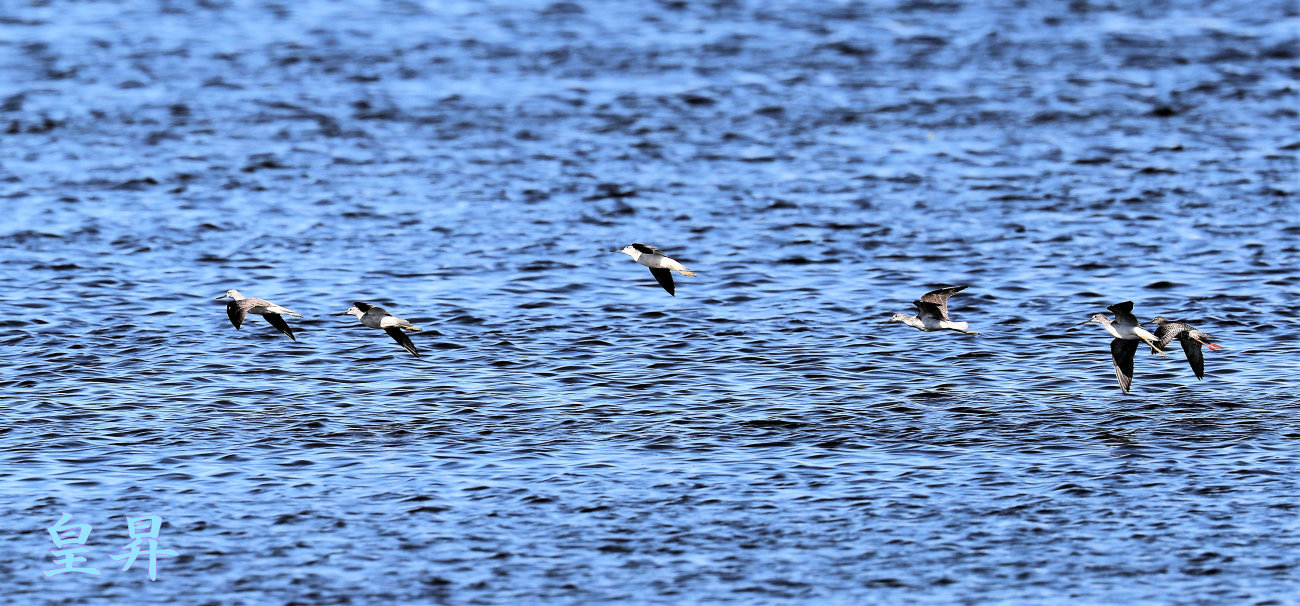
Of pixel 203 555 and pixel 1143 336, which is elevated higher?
pixel 1143 336

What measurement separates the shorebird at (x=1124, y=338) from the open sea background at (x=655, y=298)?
A: 708 millimetres

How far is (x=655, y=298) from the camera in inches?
1091

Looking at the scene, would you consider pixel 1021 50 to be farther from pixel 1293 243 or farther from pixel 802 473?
pixel 802 473

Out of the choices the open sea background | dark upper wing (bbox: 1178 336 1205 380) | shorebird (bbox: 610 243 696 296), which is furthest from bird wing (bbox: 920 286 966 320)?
shorebird (bbox: 610 243 696 296)

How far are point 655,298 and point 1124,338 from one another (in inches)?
356

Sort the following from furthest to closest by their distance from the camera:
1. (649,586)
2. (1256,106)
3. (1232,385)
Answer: (1256,106) < (1232,385) < (649,586)

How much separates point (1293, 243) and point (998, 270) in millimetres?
5144

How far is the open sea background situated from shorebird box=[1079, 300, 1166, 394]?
0.71 metres

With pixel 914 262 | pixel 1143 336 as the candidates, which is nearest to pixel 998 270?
pixel 914 262

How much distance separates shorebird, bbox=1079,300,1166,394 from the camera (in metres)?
19.7

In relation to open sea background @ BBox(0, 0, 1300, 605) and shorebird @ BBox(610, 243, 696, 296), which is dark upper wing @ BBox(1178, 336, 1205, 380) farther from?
shorebird @ BBox(610, 243, 696, 296)

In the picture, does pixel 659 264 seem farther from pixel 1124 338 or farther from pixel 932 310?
pixel 1124 338

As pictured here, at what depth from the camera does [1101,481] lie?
18875 millimetres

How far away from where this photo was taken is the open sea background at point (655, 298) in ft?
56.9
